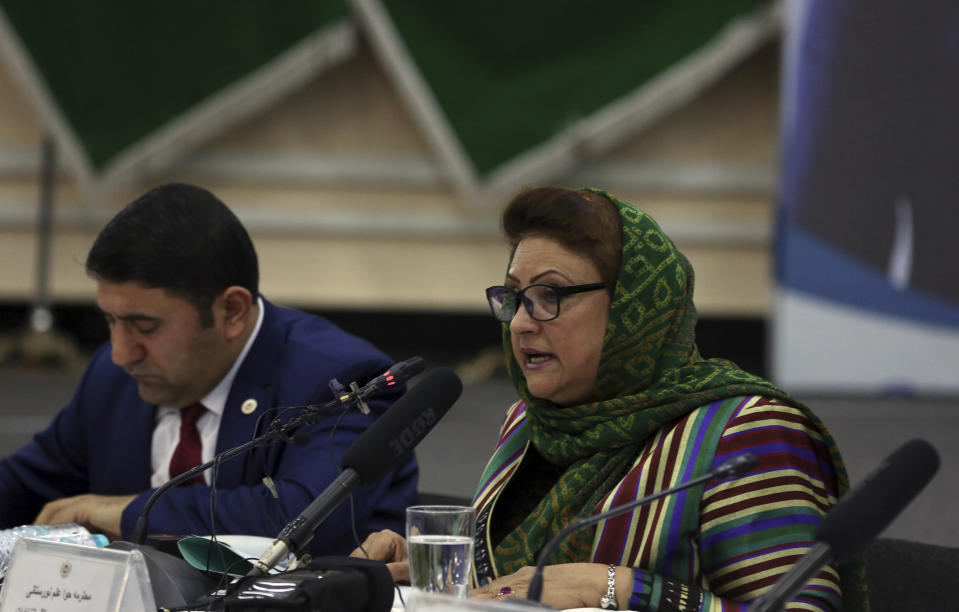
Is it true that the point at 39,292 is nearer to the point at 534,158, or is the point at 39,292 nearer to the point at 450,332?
the point at 450,332

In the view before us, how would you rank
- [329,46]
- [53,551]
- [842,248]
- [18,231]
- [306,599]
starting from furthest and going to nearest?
1. [18,231]
2. [329,46]
3. [842,248]
4. [53,551]
5. [306,599]

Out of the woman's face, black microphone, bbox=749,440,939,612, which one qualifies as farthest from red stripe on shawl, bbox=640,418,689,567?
black microphone, bbox=749,440,939,612

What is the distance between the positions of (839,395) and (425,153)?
9.33ft

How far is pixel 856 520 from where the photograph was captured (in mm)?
1104

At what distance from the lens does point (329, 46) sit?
7.19 meters

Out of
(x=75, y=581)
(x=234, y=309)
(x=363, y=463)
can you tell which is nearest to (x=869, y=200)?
Result: (x=234, y=309)

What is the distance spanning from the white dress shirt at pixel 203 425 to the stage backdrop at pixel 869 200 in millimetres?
4297

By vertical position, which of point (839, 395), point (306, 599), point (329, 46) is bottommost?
point (839, 395)

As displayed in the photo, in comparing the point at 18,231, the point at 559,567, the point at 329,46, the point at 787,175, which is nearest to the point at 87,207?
the point at 18,231

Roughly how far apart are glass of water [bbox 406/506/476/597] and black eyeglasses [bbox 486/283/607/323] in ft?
1.54

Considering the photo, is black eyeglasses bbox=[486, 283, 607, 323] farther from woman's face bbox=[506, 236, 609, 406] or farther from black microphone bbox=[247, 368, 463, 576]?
black microphone bbox=[247, 368, 463, 576]

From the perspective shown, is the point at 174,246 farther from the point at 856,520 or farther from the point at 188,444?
the point at 856,520

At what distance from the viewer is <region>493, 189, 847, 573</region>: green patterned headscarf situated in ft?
5.90

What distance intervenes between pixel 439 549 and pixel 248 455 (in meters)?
0.92
